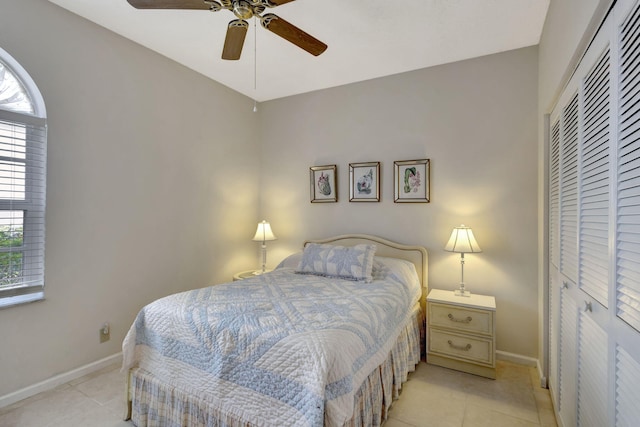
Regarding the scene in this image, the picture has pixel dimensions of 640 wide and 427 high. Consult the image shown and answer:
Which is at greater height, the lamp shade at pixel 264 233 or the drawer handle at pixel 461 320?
the lamp shade at pixel 264 233

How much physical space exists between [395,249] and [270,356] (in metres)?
2.04

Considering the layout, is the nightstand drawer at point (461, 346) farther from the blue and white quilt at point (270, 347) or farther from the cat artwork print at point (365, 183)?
the cat artwork print at point (365, 183)

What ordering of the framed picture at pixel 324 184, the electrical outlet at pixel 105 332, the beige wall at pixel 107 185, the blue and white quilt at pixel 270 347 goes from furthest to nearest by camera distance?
1. the framed picture at pixel 324 184
2. the electrical outlet at pixel 105 332
3. the beige wall at pixel 107 185
4. the blue and white quilt at pixel 270 347

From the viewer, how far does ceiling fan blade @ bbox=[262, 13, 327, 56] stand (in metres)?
1.74

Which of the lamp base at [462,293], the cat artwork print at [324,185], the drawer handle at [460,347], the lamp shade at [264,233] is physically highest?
the cat artwork print at [324,185]

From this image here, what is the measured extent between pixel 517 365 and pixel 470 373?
53 centimetres

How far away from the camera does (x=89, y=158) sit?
241 centimetres

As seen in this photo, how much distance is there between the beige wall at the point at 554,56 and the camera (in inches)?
52.2

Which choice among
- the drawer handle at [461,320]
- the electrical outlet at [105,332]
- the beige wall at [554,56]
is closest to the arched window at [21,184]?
the electrical outlet at [105,332]

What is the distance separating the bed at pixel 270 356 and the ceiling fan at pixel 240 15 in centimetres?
167

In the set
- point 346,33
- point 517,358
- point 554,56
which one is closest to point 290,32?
point 346,33

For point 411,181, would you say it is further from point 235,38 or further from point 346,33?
point 235,38

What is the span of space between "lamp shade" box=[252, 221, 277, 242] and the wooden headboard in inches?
24.3

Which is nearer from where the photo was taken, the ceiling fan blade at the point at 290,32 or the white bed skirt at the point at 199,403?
the white bed skirt at the point at 199,403
